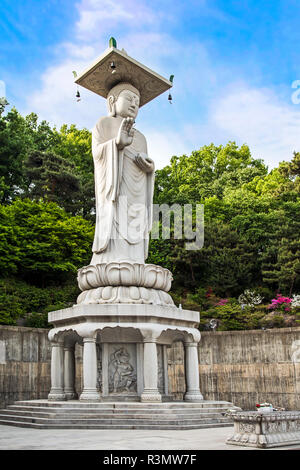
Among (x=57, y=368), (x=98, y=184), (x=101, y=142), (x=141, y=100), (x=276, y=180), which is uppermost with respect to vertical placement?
(x=276, y=180)

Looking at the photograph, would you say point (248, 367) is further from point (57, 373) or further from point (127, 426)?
point (127, 426)

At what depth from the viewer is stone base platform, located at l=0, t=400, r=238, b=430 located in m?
10.1

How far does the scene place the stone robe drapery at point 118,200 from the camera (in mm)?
13844

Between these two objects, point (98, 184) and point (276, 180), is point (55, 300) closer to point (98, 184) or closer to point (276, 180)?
point (98, 184)

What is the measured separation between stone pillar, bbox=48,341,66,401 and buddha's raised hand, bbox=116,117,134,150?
5681 mm

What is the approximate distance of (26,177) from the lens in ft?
113

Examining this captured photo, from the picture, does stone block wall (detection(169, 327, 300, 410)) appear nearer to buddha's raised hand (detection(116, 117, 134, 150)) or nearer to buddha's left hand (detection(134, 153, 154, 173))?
buddha's left hand (detection(134, 153, 154, 173))

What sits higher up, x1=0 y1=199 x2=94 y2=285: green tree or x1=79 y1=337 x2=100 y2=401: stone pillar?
x1=0 y1=199 x2=94 y2=285: green tree

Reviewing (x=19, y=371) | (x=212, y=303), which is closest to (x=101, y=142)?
(x=19, y=371)

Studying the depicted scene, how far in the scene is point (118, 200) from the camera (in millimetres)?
14156

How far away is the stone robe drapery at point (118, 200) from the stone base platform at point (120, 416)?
4.08 meters

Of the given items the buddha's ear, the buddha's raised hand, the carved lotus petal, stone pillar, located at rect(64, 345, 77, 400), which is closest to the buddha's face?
the buddha's ear

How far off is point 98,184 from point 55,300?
9.21m
